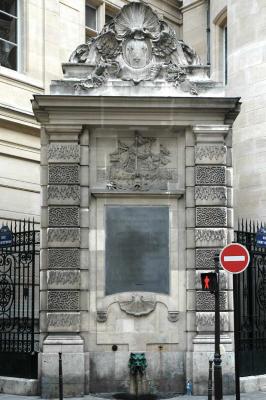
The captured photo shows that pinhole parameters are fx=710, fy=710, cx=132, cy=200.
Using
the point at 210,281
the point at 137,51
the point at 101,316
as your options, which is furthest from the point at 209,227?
the point at 137,51

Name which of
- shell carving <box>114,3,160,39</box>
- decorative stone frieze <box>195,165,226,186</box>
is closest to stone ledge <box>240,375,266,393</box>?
decorative stone frieze <box>195,165,226,186</box>

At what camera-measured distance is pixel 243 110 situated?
952 inches

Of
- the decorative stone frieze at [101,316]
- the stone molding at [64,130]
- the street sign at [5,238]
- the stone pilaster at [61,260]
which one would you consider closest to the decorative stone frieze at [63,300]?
the stone pilaster at [61,260]

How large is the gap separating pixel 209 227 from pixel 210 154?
5.16 feet

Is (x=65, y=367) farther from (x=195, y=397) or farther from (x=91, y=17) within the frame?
(x=91, y=17)

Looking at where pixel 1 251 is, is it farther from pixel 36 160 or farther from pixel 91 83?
pixel 36 160

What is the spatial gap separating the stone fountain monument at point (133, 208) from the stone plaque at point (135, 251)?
0.07 feet

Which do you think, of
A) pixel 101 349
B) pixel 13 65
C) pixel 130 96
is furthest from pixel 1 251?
pixel 13 65

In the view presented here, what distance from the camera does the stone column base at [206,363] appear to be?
48.2 ft

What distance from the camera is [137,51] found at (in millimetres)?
15367

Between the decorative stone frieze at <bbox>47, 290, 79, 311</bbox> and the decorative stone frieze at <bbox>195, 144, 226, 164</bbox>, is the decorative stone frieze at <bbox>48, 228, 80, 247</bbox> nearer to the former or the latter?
the decorative stone frieze at <bbox>47, 290, 79, 311</bbox>

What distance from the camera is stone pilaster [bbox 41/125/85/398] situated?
14.6 metres

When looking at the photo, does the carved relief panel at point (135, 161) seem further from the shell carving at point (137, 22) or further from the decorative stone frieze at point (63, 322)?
the decorative stone frieze at point (63, 322)

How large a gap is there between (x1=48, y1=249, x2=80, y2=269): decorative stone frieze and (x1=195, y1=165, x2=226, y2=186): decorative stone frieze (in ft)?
10.0
